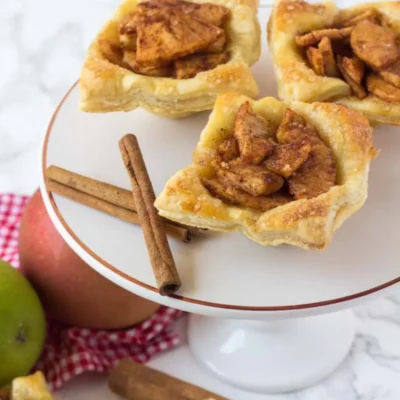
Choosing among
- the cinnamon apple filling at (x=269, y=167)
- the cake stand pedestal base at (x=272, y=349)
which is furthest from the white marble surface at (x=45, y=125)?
the cinnamon apple filling at (x=269, y=167)

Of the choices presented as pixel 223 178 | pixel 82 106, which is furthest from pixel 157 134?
pixel 223 178

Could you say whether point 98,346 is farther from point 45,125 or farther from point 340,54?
point 340,54

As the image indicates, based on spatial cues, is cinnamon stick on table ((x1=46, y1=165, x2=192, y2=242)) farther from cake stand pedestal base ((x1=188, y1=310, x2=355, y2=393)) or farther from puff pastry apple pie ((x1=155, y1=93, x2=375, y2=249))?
cake stand pedestal base ((x1=188, y1=310, x2=355, y2=393))

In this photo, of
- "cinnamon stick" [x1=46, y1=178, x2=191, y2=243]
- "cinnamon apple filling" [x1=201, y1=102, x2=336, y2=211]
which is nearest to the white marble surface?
"cinnamon stick" [x1=46, y1=178, x2=191, y2=243]

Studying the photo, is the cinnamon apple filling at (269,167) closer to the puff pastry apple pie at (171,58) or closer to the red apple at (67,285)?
the puff pastry apple pie at (171,58)

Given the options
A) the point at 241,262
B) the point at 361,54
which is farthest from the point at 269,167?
the point at 361,54

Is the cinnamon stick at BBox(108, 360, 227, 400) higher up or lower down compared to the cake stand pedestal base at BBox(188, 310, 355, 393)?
higher up
